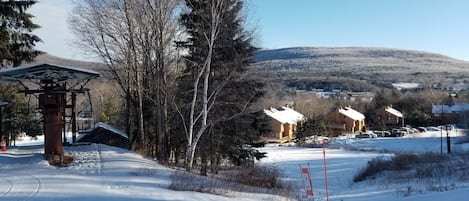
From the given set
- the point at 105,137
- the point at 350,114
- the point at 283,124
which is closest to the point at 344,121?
the point at 350,114

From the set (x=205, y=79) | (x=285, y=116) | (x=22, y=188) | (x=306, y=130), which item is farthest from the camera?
(x=285, y=116)

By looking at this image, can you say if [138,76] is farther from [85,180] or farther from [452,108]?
[452,108]

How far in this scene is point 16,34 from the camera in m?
30.6

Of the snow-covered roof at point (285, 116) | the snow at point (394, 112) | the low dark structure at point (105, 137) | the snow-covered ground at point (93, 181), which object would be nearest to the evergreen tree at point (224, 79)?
the low dark structure at point (105, 137)

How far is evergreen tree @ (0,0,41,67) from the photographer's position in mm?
29291

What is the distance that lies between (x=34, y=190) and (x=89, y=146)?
12842mm

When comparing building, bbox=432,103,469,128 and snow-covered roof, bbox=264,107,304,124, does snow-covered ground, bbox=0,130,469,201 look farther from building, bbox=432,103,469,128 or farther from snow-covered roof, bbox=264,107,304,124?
snow-covered roof, bbox=264,107,304,124

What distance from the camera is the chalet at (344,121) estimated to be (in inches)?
4407

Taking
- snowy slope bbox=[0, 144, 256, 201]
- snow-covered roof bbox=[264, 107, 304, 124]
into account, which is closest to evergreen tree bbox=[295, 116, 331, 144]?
snow-covered roof bbox=[264, 107, 304, 124]

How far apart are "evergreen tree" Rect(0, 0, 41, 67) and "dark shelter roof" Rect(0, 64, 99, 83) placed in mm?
8817

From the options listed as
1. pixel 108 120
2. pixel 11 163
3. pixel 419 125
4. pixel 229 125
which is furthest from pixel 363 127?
pixel 11 163

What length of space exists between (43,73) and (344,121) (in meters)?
97.0

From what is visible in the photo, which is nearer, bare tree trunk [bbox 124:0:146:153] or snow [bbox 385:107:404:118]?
bare tree trunk [bbox 124:0:146:153]

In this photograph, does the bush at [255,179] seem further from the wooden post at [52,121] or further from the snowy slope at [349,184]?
the wooden post at [52,121]
